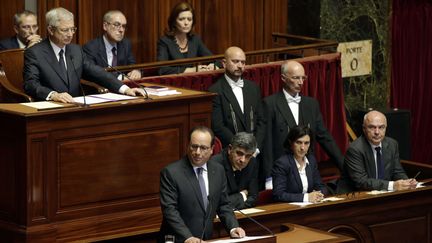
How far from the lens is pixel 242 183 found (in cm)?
828

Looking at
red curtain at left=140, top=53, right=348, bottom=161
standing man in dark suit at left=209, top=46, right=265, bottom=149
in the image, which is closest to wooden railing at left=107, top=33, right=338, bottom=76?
red curtain at left=140, top=53, right=348, bottom=161

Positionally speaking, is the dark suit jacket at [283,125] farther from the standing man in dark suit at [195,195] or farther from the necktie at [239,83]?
the standing man in dark suit at [195,195]

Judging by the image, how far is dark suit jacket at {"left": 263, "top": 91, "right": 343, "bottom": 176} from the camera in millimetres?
9156

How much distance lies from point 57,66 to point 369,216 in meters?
2.36

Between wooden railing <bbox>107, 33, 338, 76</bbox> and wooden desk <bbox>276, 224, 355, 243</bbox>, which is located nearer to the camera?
wooden desk <bbox>276, 224, 355, 243</bbox>

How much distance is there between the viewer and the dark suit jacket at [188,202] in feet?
23.0

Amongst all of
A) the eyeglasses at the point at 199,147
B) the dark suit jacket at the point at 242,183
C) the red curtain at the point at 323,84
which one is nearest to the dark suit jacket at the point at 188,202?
the eyeglasses at the point at 199,147

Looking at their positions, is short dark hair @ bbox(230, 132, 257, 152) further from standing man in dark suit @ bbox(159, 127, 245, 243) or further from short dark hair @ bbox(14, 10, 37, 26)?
short dark hair @ bbox(14, 10, 37, 26)

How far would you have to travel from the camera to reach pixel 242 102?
916 centimetres

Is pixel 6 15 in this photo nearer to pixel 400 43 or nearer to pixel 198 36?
pixel 198 36

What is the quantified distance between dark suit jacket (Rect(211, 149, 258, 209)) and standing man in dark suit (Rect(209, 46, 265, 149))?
687mm

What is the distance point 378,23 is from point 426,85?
1.02 meters

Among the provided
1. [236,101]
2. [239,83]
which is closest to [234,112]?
[236,101]

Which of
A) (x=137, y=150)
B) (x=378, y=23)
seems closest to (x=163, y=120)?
(x=137, y=150)
